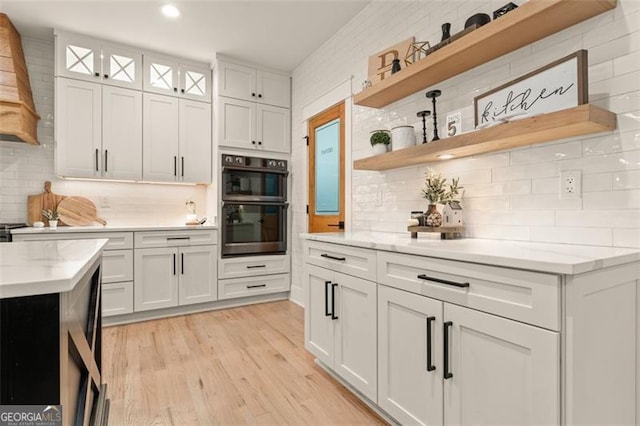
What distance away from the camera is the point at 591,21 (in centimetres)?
144

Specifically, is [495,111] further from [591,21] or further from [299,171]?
[299,171]

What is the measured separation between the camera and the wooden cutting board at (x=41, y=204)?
3.24 metres

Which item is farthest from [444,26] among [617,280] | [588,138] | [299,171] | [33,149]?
[33,149]

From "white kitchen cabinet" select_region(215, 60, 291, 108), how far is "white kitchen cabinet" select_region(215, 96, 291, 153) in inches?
2.9

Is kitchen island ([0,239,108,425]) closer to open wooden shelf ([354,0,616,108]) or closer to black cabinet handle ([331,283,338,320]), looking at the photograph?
black cabinet handle ([331,283,338,320])

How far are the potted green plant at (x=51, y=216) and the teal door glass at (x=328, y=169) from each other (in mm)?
2482

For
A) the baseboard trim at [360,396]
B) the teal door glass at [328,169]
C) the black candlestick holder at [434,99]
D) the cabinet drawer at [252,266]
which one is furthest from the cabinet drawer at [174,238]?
the black candlestick holder at [434,99]

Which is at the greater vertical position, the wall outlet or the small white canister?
the small white canister

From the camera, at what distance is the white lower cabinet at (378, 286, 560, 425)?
3.47ft

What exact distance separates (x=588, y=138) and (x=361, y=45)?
2013 millimetres

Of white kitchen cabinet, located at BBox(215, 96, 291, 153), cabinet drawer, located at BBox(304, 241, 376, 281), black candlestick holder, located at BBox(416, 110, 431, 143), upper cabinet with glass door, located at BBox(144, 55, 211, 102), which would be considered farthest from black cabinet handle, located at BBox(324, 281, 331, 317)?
upper cabinet with glass door, located at BBox(144, 55, 211, 102)

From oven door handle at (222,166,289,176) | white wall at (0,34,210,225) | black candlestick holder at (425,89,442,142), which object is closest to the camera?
black candlestick holder at (425,89,442,142)

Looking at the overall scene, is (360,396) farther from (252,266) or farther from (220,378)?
(252,266)

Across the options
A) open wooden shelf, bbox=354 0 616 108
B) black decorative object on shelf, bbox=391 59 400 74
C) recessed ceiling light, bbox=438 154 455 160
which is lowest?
recessed ceiling light, bbox=438 154 455 160
